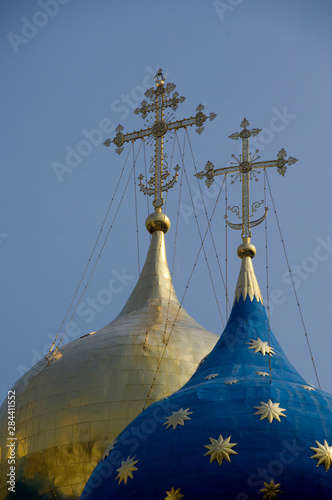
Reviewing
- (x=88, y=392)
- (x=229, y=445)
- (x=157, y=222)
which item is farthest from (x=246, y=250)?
(x=229, y=445)

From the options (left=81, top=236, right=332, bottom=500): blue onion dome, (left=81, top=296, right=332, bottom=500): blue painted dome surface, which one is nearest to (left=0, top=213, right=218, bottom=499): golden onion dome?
(left=81, top=236, right=332, bottom=500): blue onion dome

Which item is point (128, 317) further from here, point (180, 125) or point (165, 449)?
point (165, 449)

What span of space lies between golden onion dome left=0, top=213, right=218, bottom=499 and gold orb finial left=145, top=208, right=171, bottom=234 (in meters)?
3.75

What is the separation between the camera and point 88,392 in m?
23.6

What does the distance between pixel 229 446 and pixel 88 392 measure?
24.8ft

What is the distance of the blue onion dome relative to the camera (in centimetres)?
1612

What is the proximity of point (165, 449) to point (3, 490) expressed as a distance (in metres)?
7.95

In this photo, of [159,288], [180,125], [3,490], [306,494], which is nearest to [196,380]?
[306,494]

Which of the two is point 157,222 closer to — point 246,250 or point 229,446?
point 246,250

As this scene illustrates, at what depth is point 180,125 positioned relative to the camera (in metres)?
29.9

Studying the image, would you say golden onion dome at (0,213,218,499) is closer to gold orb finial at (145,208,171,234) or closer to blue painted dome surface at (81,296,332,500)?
gold orb finial at (145,208,171,234)

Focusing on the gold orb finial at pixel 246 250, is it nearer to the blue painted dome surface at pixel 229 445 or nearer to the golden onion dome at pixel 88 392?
the golden onion dome at pixel 88 392

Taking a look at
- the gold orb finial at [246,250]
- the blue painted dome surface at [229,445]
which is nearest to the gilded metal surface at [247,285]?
the gold orb finial at [246,250]

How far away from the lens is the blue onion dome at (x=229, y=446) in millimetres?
16125
